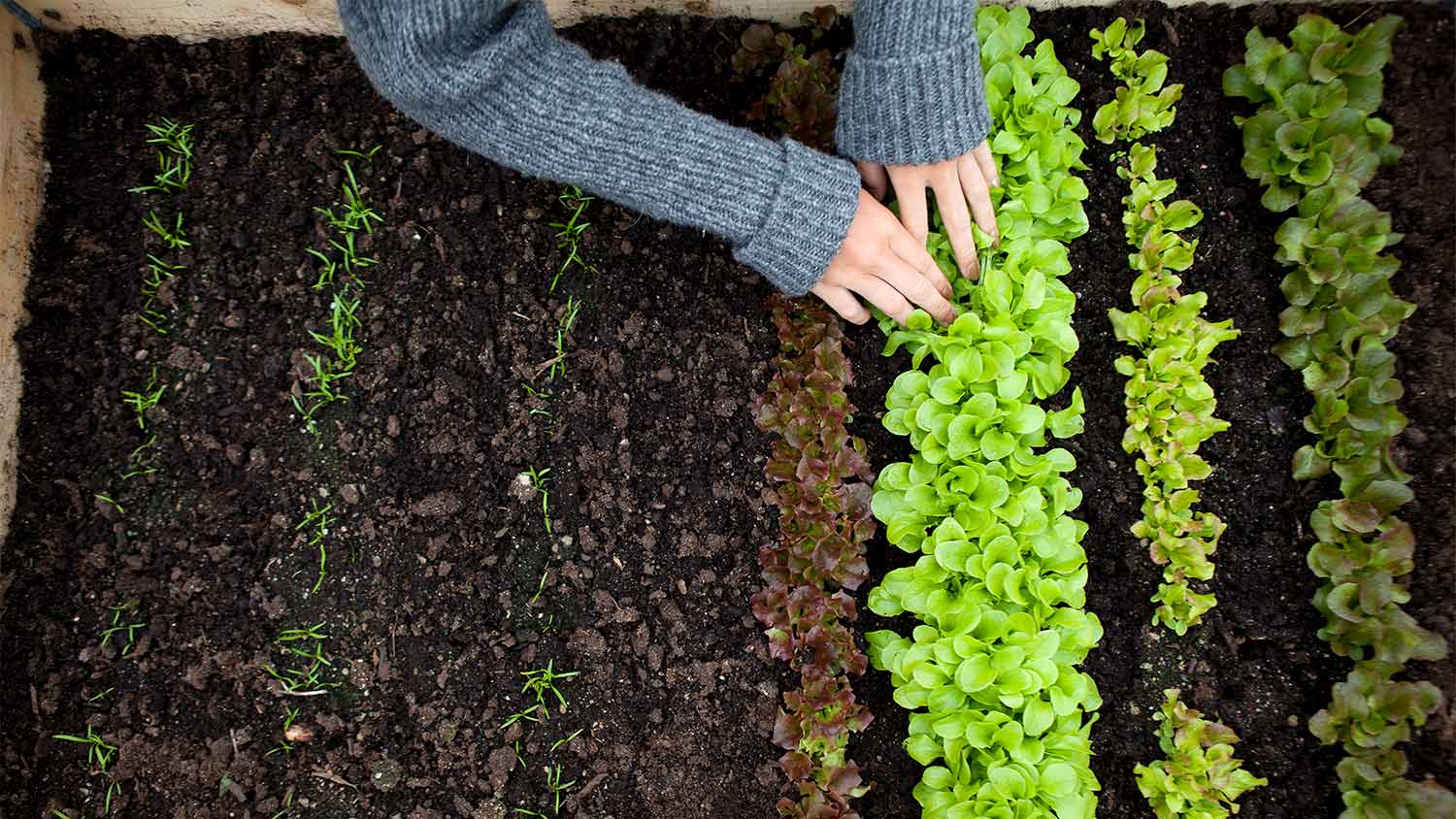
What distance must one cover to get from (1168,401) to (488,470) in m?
1.35

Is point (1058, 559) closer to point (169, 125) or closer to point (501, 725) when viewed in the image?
point (501, 725)

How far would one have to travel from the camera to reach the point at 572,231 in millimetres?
1976

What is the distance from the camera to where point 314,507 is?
191 cm

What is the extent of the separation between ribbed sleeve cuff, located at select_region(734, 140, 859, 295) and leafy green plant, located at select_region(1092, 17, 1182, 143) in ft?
2.14

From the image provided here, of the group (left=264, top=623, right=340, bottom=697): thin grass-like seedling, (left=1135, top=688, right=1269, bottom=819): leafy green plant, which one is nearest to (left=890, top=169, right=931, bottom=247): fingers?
(left=1135, top=688, right=1269, bottom=819): leafy green plant

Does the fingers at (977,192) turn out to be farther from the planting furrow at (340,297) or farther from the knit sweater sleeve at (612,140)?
the planting furrow at (340,297)

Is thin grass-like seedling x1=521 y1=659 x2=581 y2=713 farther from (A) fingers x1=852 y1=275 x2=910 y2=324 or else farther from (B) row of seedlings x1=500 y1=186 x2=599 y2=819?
(A) fingers x1=852 y1=275 x2=910 y2=324

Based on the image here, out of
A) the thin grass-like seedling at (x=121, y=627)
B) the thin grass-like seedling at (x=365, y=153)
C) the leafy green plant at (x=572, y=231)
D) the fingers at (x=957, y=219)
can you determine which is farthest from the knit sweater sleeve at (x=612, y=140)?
the thin grass-like seedling at (x=121, y=627)

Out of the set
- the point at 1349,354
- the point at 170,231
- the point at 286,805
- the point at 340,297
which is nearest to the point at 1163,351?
the point at 1349,354

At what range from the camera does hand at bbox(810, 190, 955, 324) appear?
1.71m

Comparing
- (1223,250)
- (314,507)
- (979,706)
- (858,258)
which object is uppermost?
(1223,250)

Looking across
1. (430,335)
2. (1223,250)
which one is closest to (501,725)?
(430,335)

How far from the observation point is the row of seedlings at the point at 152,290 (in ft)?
6.05

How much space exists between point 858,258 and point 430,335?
894 mm
